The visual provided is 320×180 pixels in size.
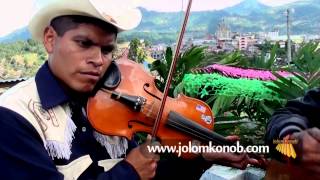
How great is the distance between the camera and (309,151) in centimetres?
91

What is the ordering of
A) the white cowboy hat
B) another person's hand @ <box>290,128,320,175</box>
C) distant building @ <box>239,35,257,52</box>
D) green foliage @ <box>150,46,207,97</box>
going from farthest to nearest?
distant building @ <box>239,35,257,52</box> < green foliage @ <box>150,46,207,97</box> < the white cowboy hat < another person's hand @ <box>290,128,320,175</box>

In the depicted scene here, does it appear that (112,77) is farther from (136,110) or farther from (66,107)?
(66,107)

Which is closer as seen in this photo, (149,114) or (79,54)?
(79,54)

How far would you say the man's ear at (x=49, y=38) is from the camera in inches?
46.4

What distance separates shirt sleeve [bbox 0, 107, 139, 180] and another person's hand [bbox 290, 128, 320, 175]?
0.59 meters

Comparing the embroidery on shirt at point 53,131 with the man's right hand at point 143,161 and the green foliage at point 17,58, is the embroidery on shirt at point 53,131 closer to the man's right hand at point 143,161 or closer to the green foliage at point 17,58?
the man's right hand at point 143,161

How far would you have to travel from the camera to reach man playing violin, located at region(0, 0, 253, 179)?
1.00 metres

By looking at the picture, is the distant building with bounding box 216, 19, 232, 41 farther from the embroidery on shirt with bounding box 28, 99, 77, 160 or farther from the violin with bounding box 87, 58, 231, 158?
the embroidery on shirt with bounding box 28, 99, 77, 160

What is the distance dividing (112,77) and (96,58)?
9.1 inches

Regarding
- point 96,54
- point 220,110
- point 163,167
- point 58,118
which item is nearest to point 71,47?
point 96,54

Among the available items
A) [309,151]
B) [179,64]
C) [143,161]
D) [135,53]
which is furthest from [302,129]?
[135,53]

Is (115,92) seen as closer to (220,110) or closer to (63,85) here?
(63,85)

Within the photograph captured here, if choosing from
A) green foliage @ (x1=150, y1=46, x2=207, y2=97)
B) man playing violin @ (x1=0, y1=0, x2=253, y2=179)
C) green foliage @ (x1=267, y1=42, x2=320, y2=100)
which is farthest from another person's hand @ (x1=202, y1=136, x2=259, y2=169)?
green foliage @ (x1=150, y1=46, x2=207, y2=97)

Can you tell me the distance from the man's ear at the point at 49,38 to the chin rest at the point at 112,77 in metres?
0.22
